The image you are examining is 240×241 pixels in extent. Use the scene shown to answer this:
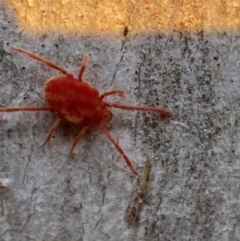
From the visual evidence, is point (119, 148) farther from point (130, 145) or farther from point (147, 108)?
point (147, 108)

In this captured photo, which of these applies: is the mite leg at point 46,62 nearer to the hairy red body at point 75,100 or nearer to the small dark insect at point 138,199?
the hairy red body at point 75,100

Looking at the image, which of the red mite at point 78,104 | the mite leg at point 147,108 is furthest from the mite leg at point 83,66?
the mite leg at point 147,108

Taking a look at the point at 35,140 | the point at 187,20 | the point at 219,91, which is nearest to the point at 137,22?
the point at 187,20

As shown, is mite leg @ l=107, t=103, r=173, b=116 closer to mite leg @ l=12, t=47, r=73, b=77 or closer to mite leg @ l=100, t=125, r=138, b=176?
mite leg @ l=100, t=125, r=138, b=176

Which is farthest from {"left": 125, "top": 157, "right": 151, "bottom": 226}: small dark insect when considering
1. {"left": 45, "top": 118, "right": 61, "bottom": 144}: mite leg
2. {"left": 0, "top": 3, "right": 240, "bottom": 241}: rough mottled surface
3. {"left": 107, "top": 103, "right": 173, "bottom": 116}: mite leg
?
{"left": 45, "top": 118, "right": 61, "bottom": 144}: mite leg

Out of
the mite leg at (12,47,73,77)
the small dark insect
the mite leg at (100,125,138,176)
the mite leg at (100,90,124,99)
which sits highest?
the mite leg at (12,47,73,77)

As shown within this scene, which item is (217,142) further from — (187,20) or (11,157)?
(11,157)
